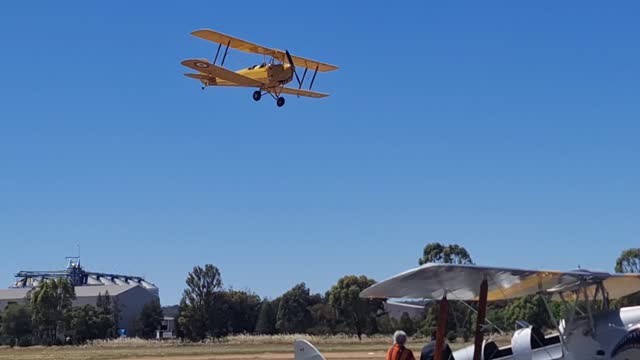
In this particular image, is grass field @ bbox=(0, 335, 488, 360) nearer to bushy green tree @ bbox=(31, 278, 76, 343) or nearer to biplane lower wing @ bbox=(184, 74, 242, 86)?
biplane lower wing @ bbox=(184, 74, 242, 86)

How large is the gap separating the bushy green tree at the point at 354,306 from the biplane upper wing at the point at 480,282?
5410 centimetres

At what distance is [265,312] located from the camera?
311ft

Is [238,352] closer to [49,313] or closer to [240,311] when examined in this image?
[49,313]

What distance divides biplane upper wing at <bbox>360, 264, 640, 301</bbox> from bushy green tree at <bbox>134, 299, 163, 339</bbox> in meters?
91.1

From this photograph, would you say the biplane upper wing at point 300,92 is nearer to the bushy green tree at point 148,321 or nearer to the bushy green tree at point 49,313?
the bushy green tree at point 49,313

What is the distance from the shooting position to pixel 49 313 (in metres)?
80.2

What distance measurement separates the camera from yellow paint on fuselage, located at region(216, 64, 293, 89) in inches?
1607

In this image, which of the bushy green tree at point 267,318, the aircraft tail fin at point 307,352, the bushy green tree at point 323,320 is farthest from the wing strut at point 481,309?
the bushy green tree at point 267,318

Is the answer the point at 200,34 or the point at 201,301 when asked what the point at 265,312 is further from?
the point at 200,34

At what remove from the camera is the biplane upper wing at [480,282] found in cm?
1190

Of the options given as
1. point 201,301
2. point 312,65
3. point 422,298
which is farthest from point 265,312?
point 422,298

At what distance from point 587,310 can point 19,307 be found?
86703mm

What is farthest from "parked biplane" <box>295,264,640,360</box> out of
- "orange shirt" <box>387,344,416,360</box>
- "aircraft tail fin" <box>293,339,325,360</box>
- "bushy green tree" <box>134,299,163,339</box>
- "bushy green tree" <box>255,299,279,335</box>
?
"bushy green tree" <box>134,299,163,339</box>

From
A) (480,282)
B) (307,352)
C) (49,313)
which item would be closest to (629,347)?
(480,282)
